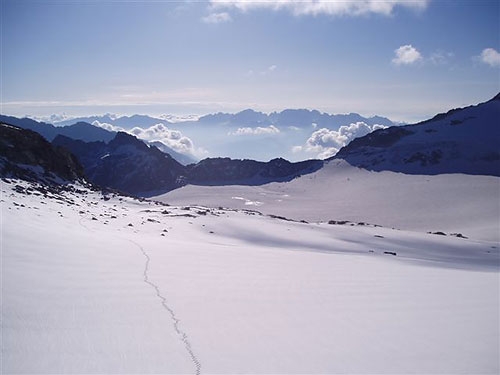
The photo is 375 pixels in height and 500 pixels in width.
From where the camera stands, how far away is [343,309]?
8.24 m

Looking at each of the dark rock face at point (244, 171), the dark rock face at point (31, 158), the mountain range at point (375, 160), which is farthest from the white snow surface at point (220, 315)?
the dark rock face at point (244, 171)

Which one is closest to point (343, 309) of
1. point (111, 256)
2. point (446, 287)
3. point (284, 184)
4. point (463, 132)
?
point (446, 287)

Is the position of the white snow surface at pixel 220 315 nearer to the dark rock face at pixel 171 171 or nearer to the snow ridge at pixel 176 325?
the snow ridge at pixel 176 325

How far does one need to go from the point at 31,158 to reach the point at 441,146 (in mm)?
117575

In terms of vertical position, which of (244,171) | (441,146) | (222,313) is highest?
(441,146)

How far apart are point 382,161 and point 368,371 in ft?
393

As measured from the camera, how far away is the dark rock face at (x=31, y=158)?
107ft

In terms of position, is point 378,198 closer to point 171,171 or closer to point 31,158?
point 31,158

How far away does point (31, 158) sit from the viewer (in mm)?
37531

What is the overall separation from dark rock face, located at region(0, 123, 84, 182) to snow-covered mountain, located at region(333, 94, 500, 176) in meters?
94.2

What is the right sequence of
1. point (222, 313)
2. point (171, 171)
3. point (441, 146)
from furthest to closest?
1. point (171, 171)
2. point (441, 146)
3. point (222, 313)

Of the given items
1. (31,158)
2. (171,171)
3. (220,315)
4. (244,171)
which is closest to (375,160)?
(244,171)

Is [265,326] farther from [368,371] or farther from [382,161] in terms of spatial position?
[382,161]

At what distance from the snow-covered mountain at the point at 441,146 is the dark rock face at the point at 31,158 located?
94180 millimetres
